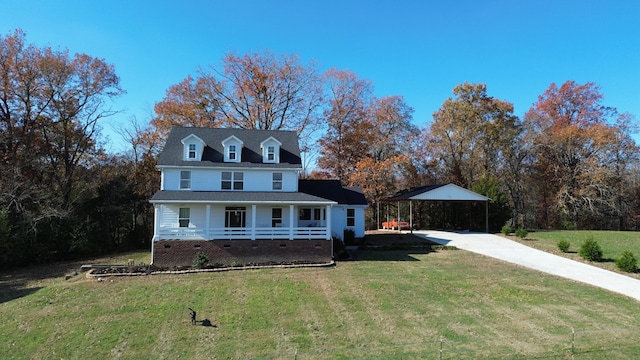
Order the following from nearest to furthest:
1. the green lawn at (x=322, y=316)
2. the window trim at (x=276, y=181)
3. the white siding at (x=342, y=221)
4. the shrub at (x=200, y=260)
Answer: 1. the green lawn at (x=322, y=316)
2. the shrub at (x=200, y=260)
3. the window trim at (x=276, y=181)
4. the white siding at (x=342, y=221)

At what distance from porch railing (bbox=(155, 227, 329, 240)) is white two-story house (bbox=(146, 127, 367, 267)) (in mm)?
51

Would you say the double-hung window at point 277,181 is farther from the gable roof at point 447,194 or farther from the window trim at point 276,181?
the gable roof at point 447,194

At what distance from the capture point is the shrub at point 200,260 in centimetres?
1847

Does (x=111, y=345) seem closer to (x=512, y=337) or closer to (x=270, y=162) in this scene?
(x=512, y=337)

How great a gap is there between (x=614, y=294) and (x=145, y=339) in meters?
15.6

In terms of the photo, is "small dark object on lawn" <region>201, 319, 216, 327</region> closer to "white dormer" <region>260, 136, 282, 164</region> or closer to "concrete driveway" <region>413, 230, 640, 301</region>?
"white dormer" <region>260, 136, 282, 164</region>

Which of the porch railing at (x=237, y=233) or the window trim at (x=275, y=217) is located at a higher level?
the window trim at (x=275, y=217)

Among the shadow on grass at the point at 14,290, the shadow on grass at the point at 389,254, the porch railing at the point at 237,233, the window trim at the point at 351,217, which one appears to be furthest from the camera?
the window trim at the point at 351,217

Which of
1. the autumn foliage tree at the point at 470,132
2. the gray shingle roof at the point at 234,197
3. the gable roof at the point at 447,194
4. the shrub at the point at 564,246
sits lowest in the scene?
the shrub at the point at 564,246

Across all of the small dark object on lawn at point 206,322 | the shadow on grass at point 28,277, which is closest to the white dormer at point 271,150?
the shadow on grass at point 28,277

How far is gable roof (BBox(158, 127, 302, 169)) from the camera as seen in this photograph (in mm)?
22594

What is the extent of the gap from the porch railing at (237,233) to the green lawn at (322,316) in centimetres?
278

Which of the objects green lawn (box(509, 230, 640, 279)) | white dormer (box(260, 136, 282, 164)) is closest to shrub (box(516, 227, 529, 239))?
green lawn (box(509, 230, 640, 279))

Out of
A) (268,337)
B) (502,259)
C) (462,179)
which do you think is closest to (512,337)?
(268,337)
